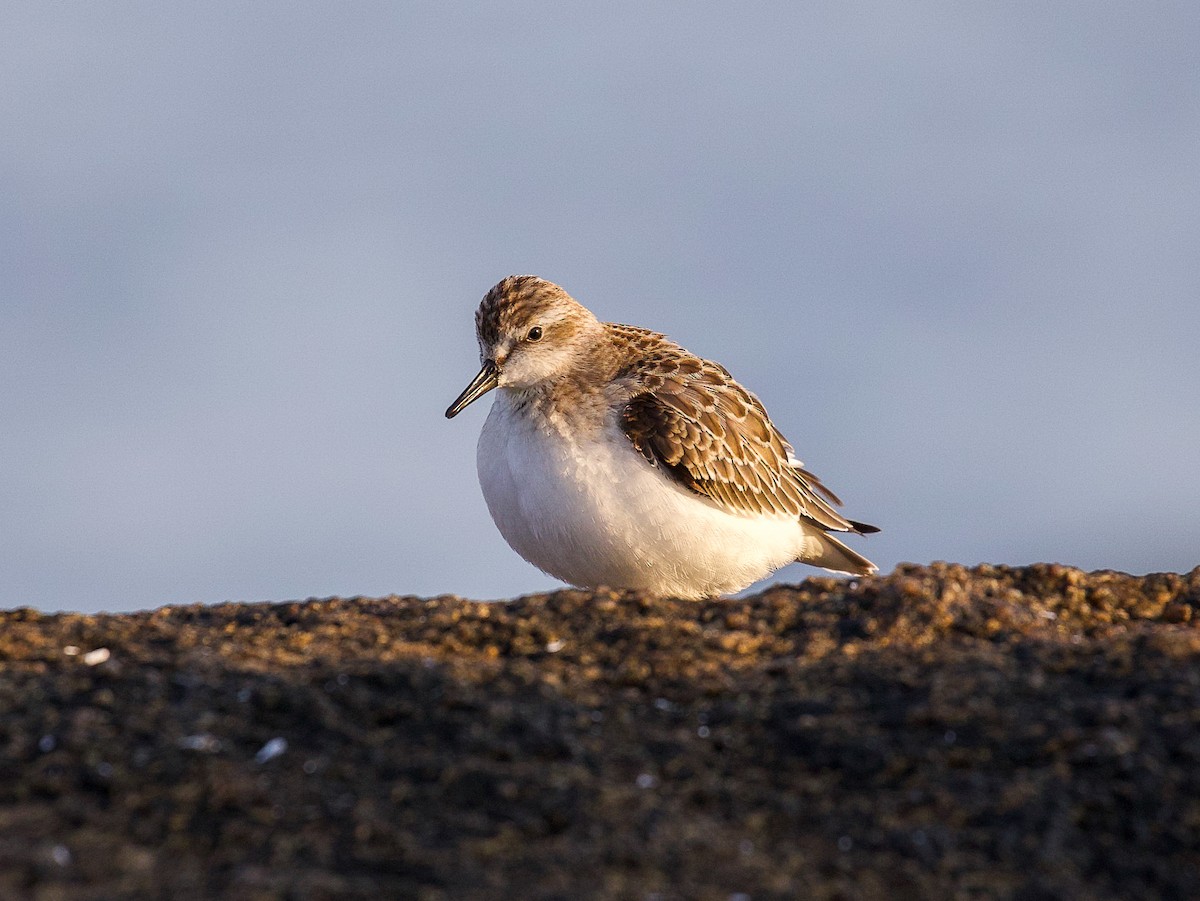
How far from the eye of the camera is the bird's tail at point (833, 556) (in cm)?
1006

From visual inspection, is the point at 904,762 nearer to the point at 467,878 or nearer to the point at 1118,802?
the point at 1118,802

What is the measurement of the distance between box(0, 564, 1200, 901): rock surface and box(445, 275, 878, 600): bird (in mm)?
2309

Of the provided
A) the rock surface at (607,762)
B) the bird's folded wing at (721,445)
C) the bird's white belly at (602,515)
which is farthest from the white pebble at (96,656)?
the bird's folded wing at (721,445)

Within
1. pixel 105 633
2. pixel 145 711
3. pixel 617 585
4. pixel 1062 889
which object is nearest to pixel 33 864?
pixel 145 711

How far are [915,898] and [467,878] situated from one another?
49.6 inches

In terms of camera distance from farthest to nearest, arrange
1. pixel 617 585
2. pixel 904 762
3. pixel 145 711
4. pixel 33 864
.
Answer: pixel 617 585
pixel 145 711
pixel 904 762
pixel 33 864

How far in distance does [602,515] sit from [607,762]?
3911 millimetres

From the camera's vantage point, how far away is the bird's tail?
33.0 ft

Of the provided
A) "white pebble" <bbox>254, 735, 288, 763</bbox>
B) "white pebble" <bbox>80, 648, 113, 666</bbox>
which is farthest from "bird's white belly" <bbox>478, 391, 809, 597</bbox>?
"white pebble" <bbox>254, 735, 288, 763</bbox>

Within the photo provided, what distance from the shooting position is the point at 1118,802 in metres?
4.28

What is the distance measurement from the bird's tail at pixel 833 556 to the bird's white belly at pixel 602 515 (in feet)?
4.09

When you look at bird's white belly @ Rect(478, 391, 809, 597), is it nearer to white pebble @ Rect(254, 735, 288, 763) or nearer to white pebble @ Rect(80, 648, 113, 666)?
white pebble @ Rect(80, 648, 113, 666)

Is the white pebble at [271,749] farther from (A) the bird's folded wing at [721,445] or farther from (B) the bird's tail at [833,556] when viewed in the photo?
(B) the bird's tail at [833,556]

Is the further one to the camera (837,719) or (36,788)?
(837,719)
